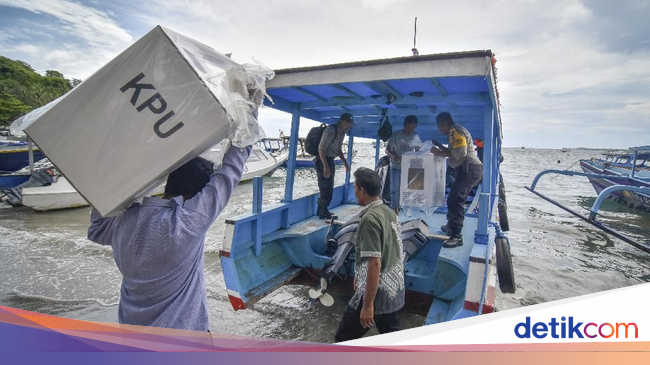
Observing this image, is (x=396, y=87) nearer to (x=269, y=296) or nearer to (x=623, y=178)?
(x=269, y=296)

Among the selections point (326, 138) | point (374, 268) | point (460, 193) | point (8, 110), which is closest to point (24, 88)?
point (8, 110)

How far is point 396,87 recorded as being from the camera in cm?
381

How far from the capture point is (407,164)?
439 centimetres

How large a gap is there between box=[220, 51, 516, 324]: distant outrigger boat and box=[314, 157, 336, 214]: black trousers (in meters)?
0.23

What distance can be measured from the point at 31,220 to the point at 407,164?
34.8ft

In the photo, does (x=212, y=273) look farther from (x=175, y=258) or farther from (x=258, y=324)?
(x=175, y=258)

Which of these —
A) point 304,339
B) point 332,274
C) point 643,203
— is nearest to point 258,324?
point 304,339

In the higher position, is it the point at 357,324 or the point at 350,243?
the point at 350,243

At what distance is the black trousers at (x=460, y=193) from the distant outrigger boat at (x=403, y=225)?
24cm

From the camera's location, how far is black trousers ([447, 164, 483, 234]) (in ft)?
12.6

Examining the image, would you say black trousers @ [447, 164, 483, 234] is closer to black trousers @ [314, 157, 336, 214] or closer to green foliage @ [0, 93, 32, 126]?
black trousers @ [314, 157, 336, 214]

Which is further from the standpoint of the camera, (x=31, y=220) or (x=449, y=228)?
(x=31, y=220)

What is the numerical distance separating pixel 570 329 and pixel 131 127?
2.60 m

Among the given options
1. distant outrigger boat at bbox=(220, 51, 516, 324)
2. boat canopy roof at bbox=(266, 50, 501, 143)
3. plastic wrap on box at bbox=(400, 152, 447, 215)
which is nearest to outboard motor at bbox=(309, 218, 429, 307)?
distant outrigger boat at bbox=(220, 51, 516, 324)
